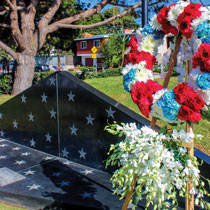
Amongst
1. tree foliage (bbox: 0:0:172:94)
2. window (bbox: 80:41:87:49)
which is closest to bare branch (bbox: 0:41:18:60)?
tree foliage (bbox: 0:0:172:94)

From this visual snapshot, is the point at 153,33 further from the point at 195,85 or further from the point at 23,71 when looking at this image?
the point at 23,71

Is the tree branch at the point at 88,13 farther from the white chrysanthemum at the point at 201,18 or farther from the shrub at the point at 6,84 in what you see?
the white chrysanthemum at the point at 201,18

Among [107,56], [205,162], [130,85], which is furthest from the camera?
[107,56]

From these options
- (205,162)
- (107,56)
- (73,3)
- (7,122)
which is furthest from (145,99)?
(107,56)

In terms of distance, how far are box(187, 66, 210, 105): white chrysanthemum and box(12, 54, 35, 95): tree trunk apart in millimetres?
11738

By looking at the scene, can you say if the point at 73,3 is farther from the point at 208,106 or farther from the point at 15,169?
the point at 208,106

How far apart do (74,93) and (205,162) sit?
7.34 ft

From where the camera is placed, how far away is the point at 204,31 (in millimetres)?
2213

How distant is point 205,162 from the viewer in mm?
3223

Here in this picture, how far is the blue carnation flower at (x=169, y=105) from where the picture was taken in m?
2.26

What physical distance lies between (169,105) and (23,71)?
11.8 meters

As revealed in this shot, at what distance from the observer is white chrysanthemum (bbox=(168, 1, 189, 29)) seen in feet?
7.83

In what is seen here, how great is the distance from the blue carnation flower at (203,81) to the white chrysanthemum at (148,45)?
0.59 metres

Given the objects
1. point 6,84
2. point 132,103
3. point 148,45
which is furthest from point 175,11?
point 6,84
